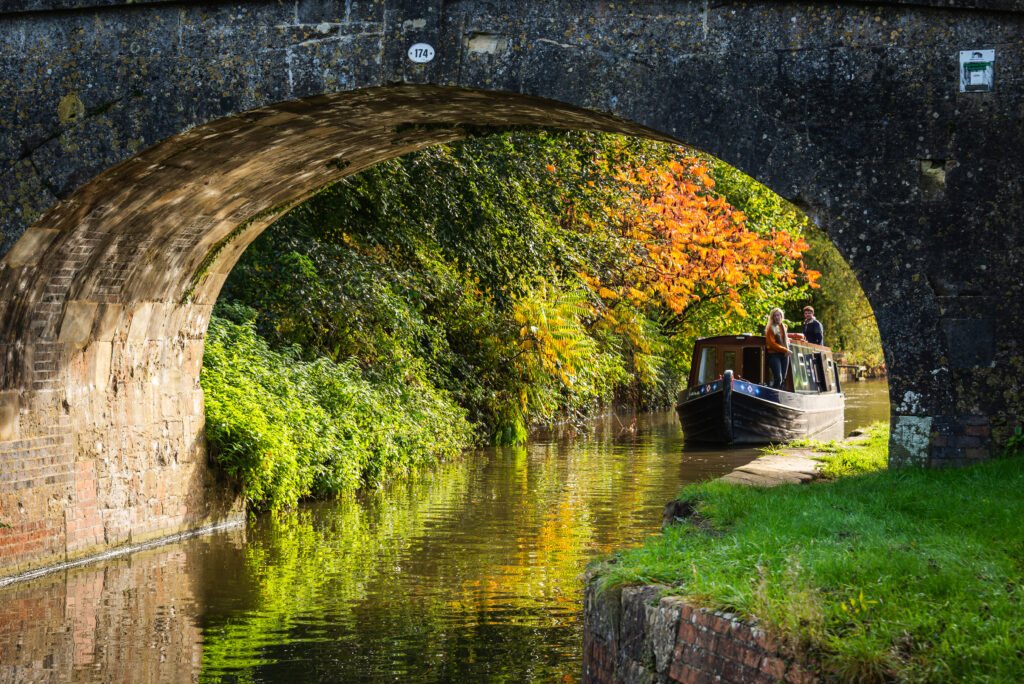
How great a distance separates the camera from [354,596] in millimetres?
8820

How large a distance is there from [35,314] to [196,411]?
2.73 meters

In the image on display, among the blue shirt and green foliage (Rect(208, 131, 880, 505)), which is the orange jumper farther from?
green foliage (Rect(208, 131, 880, 505))

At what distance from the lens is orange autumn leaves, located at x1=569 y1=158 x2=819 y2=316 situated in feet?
73.8

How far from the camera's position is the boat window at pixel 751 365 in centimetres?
2091

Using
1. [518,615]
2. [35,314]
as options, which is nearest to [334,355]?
[35,314]

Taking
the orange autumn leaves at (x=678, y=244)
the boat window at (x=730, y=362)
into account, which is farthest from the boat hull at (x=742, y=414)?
the orange autumn leaves at (x=678, y=244)

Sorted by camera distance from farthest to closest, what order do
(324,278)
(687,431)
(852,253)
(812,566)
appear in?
1. (687,431)
2. (324,278)
3. (852,253)
4. (812,566)

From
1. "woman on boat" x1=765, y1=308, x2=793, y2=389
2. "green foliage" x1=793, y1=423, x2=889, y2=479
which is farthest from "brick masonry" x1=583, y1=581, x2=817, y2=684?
"woman on boat" x1=765, y1=308, x2=793, y2=389

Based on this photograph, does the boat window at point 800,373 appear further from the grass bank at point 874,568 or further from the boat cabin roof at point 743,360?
the grass bank at point 874,568

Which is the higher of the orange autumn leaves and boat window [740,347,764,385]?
the orange autumn leaves

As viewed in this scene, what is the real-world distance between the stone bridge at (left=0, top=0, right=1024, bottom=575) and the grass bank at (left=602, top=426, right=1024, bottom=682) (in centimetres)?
80

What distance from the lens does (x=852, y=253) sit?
674 centimetres

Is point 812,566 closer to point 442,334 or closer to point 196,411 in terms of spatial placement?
point 196,411

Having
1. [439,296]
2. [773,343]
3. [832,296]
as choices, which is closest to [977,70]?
[439,296]
